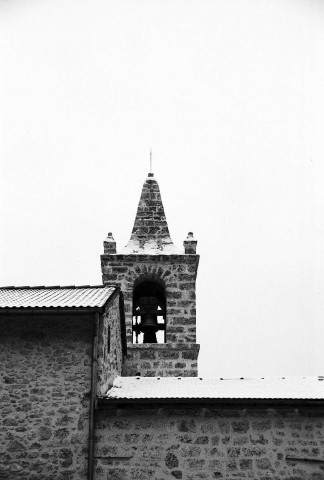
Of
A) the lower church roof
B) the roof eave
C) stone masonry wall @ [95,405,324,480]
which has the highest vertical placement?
the lower church roof

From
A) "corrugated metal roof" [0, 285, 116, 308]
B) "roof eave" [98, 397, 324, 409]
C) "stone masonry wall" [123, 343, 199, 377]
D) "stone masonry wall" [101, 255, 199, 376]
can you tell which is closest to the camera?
"roof eave" [98, 397, 324, 409]

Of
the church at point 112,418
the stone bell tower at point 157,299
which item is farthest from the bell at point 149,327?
the church at point 112,418

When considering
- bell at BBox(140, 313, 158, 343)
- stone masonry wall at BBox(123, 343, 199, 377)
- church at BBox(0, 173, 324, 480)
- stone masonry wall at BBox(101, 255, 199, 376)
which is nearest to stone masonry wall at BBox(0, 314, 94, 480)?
church at BBox(0, 173, 324, 480)

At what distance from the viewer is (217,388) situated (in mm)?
12773

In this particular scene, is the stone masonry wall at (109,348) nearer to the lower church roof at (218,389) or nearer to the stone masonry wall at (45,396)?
the lower church roof at (218,389)

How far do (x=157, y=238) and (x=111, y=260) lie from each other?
6.11 feet

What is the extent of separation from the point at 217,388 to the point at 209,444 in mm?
1260

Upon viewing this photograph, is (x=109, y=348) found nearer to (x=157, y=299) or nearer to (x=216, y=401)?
(x=216, y=401)

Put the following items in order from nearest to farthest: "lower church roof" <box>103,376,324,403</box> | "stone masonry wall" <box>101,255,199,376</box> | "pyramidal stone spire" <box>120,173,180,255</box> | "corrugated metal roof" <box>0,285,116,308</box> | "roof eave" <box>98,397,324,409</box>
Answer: "roof eave" <box>98,397,324,409</box>, "lower church roof" <box>103,376,324,403</box>, "corrugated metal roof" <box>0,285,116,308</box>, "stone masonry wall" <box>101,255,199,376</box>, "pyramidal stone spire" <box>120,173,180,255</box>

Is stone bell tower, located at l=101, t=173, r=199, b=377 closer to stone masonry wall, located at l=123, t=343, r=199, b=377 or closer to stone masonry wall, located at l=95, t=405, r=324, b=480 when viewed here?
stone masonry wall, located at l=123, t=343, r=199, b=377

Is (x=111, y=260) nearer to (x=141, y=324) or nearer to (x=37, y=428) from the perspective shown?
(x=141, y=324)

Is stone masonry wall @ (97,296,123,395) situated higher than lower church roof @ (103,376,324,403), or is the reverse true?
stone masonry wall @ (97,296,123,395)

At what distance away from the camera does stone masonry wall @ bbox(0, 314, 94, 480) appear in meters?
11.5

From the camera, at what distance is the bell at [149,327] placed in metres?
17.8
